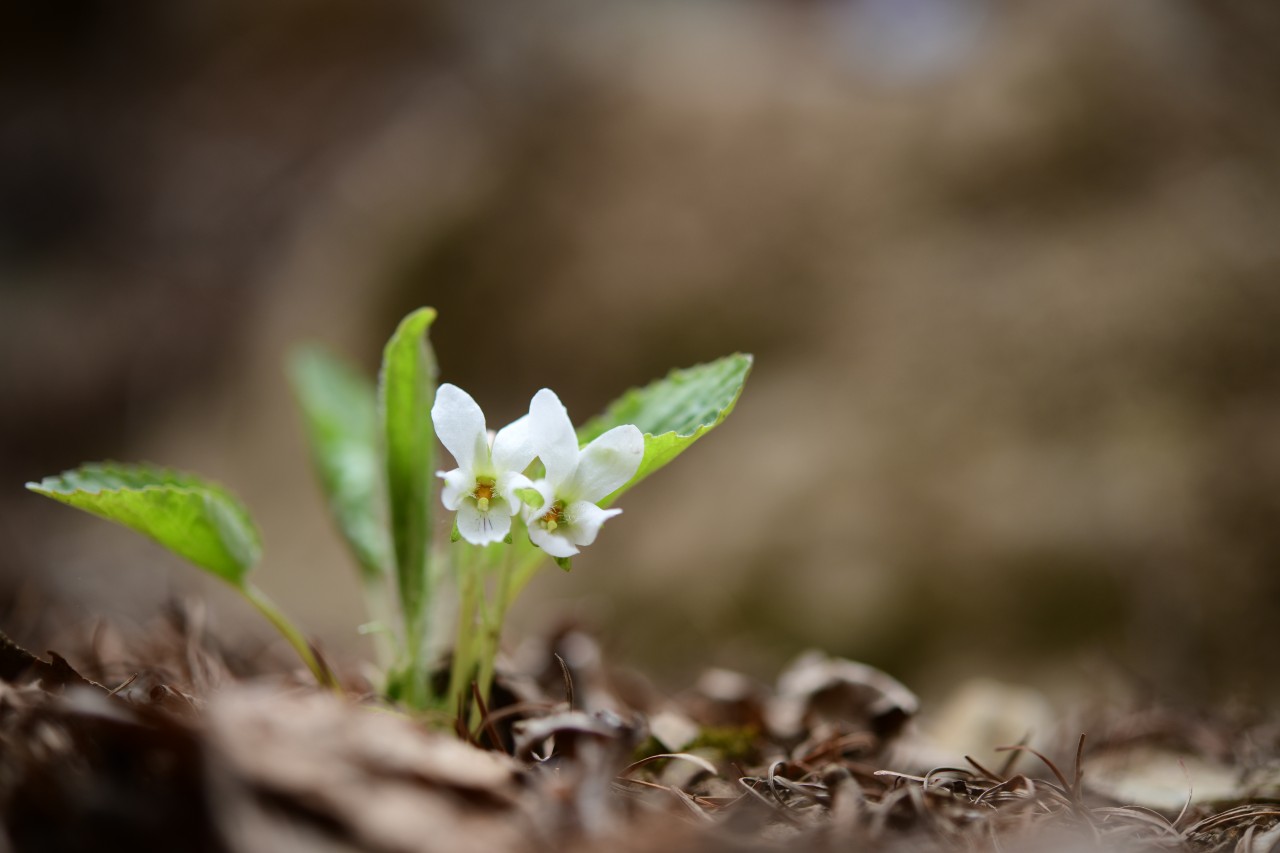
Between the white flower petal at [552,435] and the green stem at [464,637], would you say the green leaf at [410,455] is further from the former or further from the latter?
the white flower petal at [552,435]

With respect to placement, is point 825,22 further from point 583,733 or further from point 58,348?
point 58,348

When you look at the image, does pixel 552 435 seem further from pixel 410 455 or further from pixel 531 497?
pixel 410 455

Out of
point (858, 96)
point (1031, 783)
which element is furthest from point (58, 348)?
point (1031, 783)

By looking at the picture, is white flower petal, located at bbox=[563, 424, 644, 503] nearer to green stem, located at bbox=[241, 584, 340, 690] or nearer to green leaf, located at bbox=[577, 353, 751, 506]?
green leaf, located at bbox=[577, 353, 751, 506]

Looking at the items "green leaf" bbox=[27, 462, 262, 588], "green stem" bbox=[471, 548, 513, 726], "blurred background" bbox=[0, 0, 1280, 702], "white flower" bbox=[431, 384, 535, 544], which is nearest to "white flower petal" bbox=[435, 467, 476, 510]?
"white flower" bbox=[431, 384, 535, 544]

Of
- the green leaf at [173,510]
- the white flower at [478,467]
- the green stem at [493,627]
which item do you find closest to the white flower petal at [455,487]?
the white flower at [478,467]

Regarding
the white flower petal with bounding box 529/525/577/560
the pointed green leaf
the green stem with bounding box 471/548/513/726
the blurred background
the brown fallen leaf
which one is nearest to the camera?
the brown fallen leaf

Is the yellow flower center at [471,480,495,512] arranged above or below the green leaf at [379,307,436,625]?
below
